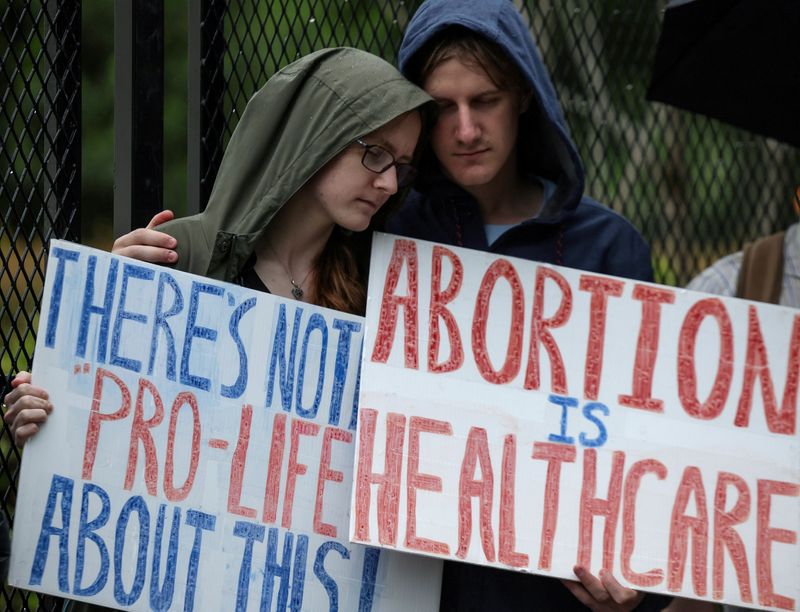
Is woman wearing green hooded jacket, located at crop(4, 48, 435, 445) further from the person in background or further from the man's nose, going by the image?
the person in background

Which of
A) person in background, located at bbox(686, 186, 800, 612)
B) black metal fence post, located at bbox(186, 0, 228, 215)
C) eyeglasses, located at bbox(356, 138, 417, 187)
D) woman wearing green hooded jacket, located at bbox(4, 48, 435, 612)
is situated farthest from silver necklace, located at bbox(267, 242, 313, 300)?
person in background, located at bbox(686, 186, 800, 612)

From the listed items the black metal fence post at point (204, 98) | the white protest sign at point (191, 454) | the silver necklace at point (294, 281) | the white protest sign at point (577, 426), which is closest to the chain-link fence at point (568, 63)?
the black metal fence post at point (204, 98)

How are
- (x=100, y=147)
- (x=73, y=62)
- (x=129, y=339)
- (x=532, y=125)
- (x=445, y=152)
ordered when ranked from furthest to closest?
1. (x=100, y=147)
2. (x=73, y=62)
3. (x=532, y=125)
4. (x=445, y=152)
5. (x=129, y=339)

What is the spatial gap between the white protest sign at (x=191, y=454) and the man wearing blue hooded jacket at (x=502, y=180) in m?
0.28

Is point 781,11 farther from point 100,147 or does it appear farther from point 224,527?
point 100,147

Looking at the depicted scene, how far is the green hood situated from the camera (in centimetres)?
232

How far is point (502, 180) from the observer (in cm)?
268

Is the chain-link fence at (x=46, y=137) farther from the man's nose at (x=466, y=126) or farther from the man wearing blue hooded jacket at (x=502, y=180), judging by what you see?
the man's nose at (x=466, y=126)

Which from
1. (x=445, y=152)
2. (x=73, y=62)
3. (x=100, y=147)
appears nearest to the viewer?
(x=445, y=152)

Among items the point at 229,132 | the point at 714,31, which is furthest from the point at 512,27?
the point at 229,132

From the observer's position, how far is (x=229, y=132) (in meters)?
3.23

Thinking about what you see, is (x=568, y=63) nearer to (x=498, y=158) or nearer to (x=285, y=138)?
(x=498, y=158)

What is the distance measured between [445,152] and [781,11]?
1.06 metres

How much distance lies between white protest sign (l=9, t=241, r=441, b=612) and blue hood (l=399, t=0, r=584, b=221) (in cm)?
58
